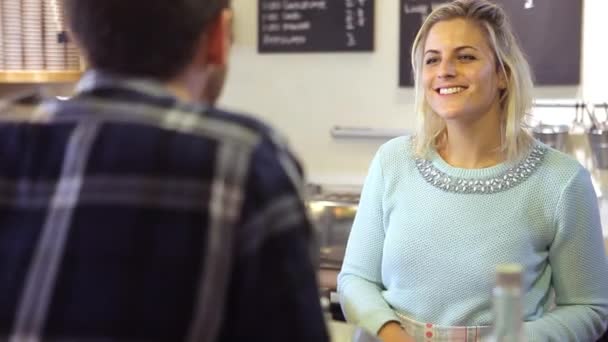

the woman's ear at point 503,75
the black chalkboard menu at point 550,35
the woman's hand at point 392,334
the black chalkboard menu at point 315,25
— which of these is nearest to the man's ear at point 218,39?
the woman's hand at point 392,334

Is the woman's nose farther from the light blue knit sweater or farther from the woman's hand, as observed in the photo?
the woman's hand

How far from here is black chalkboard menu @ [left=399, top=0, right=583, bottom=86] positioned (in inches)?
88.9

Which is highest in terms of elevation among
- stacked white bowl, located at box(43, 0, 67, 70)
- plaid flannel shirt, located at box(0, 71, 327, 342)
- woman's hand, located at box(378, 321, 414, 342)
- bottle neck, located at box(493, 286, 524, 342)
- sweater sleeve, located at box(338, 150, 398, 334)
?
stacked white bowl, located at box(43, 0, 67, 70)

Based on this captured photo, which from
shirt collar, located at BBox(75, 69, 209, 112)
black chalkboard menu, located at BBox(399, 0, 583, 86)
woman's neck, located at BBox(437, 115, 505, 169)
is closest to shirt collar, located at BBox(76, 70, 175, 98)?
shirt collar, located at BBox(75, 69, 209, 112)

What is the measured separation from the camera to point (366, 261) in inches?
57.8

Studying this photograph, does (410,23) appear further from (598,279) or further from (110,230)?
(110,230)

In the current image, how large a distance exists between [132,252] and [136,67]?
148 mm

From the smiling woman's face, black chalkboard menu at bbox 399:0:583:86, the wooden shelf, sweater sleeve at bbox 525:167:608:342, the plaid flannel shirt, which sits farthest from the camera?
the wooden shelf

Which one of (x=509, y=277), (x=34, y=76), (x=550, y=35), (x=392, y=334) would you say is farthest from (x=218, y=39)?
(x=34, y=76)

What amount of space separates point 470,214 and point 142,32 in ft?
2.95

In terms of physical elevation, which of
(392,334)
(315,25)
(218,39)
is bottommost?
(392,334)

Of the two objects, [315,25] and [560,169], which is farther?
[315,25]

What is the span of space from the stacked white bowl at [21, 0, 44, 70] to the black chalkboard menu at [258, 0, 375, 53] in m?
0.71

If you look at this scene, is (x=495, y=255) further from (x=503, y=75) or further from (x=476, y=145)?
(x=503, y=75)
